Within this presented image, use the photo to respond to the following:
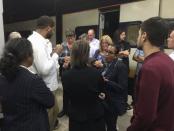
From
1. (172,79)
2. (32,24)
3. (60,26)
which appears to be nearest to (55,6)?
(60,26)

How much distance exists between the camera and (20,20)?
38.2ft

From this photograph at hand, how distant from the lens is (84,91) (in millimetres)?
2205

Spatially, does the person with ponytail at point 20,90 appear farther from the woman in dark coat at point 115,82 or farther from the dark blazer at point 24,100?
the woman in dark coat at point 115,82

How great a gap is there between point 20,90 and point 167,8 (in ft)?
12.5

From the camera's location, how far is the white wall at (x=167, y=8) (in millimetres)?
4738

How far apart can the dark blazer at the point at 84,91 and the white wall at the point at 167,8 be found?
302cm

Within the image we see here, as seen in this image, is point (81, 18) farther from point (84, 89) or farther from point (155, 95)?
point (155, 95)

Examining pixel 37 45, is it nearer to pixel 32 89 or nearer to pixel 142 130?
pixel 32 89

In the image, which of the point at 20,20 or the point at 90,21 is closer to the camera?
the point at 90,21

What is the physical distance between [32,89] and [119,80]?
115 cm

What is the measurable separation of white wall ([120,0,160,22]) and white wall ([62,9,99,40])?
85cm

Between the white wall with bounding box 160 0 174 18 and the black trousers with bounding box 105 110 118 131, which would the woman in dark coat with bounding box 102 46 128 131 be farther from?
the white wall with bounding box 160 0 174 18

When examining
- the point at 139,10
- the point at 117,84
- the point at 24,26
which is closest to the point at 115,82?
the point at 117,84

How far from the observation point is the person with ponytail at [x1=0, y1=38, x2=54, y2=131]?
1765 millimetres
